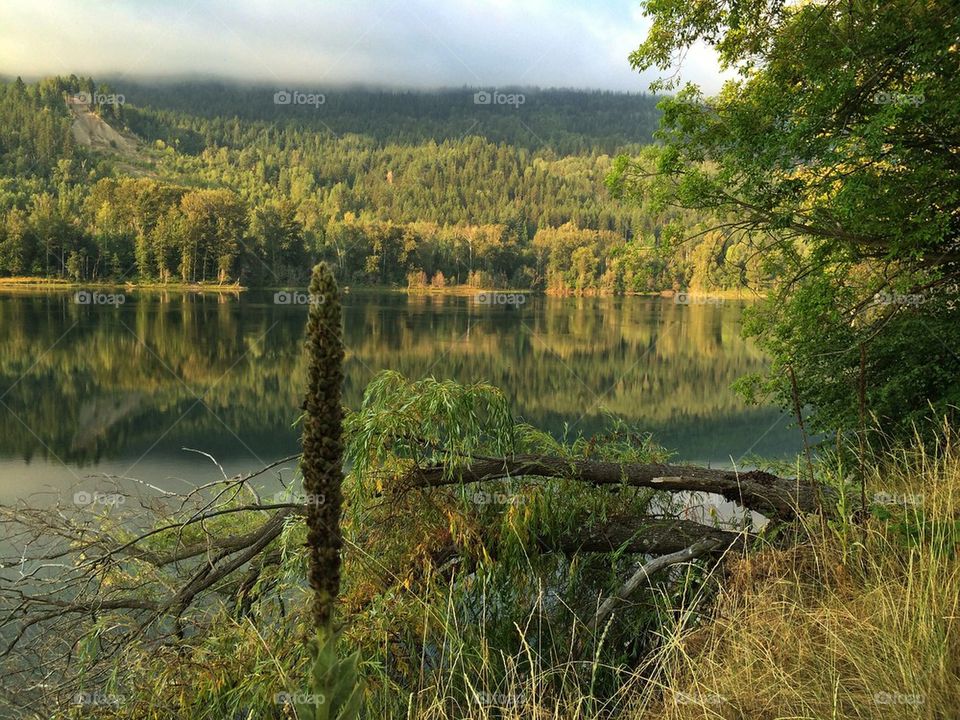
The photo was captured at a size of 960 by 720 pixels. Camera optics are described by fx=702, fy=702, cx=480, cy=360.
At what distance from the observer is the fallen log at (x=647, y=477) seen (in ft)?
16.1

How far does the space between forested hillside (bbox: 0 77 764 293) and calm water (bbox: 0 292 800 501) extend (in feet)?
20.7

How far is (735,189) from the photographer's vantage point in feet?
33.9

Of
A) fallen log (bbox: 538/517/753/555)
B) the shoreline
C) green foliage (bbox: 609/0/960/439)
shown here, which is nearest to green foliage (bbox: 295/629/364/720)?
fallen log (bbox: 538/517/753/555)

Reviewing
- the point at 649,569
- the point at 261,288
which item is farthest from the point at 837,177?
the point at 261,288

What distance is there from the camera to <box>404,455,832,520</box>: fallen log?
16.1 ft

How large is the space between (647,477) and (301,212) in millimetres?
99809

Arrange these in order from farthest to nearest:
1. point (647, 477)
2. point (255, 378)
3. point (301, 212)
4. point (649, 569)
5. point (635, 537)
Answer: point (301, 212), point (255, 378), point (647, 477), point (635, 537), point (649, 569)

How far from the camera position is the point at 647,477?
522cm

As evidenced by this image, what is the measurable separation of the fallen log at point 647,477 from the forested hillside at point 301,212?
5.92 meters

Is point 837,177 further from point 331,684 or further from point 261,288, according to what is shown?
point 261,288

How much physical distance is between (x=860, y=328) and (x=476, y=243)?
8420cm

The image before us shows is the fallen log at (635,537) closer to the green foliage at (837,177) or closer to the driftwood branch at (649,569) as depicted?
the driftwood branch at (649,569)

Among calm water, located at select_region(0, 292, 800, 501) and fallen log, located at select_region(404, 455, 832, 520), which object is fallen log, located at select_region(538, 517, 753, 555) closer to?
fallen log, located at select_region(404, 455, 832, 520)

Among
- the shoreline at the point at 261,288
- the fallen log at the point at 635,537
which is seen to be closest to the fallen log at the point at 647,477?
the fallen log at the point at 635,537
